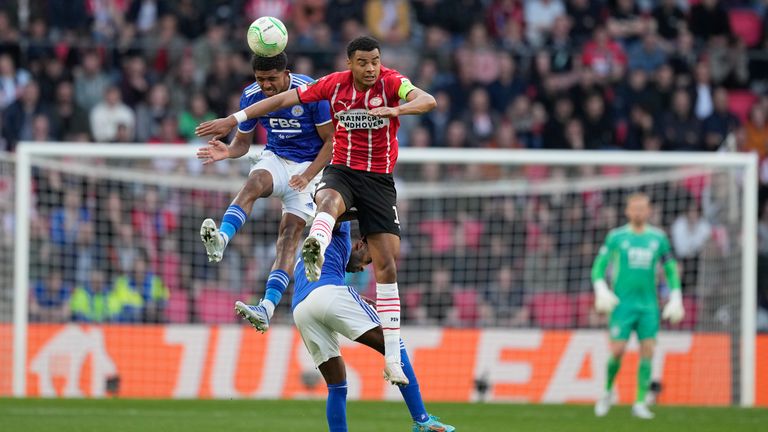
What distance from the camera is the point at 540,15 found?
71.8ft

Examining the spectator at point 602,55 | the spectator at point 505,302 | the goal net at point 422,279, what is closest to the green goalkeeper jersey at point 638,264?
the goal net at point 422,279

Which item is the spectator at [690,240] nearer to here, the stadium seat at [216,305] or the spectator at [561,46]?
the spectator at [561,46]

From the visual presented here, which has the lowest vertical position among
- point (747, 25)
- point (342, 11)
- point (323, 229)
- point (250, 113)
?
point (323, 229)

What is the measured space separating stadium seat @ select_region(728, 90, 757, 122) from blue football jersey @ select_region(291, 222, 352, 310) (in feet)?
43.9

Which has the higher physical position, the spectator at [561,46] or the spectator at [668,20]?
the spectator at [668,20]

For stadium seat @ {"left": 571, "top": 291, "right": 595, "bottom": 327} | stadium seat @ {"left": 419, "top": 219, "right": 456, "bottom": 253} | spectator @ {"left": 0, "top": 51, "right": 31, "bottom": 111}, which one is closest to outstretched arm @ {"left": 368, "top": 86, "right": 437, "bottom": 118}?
stadium seat @ {"left": 419, "top": 219, "right": 456, "bottom": 253}

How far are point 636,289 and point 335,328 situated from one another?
602cm

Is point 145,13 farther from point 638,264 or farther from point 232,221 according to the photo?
point 232,221

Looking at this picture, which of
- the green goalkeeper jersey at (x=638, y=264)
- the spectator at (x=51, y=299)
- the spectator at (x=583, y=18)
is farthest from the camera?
the spectator at (x=583, y=18)

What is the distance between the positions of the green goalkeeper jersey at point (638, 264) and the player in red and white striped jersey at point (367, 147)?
5.38m

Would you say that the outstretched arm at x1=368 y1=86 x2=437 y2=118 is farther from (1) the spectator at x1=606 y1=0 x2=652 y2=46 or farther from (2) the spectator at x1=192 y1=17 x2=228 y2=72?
(1) the spectator at x1=606 y1=0 x2=652 y2=46

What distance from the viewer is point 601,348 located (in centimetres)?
1691

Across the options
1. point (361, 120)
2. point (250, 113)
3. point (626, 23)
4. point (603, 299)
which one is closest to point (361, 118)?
point (361, 120)

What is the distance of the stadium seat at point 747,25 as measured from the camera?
22703mm
